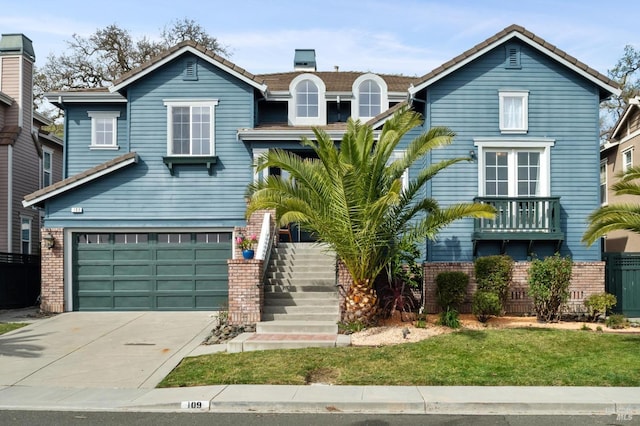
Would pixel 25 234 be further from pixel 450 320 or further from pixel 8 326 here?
pixel 450 320

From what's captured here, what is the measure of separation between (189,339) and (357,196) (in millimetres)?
4978

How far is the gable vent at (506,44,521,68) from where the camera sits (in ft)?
57.6

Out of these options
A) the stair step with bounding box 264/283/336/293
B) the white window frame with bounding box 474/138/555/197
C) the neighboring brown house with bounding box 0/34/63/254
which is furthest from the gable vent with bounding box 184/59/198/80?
the white window frame with bounding box 474/138/555/197

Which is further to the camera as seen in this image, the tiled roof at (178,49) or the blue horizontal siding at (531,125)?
the tiled roof at (178,49)

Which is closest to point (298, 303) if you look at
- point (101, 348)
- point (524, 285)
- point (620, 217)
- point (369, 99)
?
point (101, 348)

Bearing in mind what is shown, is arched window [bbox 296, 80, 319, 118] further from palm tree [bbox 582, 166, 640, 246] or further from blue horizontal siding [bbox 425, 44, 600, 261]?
palm tree [bbox 582, 166, 640, 246]

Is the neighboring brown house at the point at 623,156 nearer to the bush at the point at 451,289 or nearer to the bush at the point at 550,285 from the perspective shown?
the bush at the point at 550,285

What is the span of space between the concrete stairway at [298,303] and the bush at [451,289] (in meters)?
2.56

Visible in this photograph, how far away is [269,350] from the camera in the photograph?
12281mm

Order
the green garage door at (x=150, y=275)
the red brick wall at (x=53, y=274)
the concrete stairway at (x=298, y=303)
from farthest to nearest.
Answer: the green garage door at (x=150, y=275) → the red brick wall at (x=53, y=274) → the concrete stairway at (x=298, y=303)

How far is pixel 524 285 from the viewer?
16.3 meters

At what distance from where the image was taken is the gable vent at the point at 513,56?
17.6 m

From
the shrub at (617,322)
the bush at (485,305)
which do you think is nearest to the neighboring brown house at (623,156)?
the shrub at (617,322)

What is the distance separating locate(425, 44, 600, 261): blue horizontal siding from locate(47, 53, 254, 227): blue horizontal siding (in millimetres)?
5764
